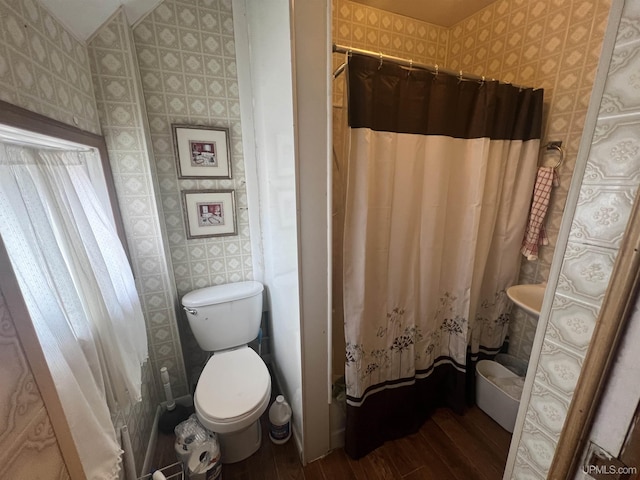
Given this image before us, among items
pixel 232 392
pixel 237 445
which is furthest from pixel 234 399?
pixel 237 445

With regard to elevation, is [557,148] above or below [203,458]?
above

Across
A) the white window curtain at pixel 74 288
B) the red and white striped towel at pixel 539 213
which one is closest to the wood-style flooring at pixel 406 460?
the white window curtain at pixel 74 288

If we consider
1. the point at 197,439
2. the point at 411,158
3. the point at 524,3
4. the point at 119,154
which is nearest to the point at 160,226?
the point at 119,154

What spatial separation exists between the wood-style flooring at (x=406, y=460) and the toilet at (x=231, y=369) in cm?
10

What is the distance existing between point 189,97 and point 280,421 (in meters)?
1.98

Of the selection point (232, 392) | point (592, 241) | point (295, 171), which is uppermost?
point (295, 171)

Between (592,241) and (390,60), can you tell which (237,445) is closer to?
(592,241)

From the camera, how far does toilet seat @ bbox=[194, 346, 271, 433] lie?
45.9 inches

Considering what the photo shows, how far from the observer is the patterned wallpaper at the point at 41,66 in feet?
2.27

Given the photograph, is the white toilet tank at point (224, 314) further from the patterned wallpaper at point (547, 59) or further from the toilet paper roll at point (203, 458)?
the patterned wallpaper at point (547, 59)

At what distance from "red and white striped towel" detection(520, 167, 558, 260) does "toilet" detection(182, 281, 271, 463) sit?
1763 mm

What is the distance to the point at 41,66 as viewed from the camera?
0.82 m

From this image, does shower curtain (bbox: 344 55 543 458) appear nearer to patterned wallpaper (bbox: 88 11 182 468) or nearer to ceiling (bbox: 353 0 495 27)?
ceiling (bbox: 353 0 495 27)

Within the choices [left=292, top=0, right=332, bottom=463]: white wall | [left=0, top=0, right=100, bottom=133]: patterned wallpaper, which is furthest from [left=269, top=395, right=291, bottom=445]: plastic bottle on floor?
[left=0, top=0, right=100, bottom=133]: patterned wallpaper
